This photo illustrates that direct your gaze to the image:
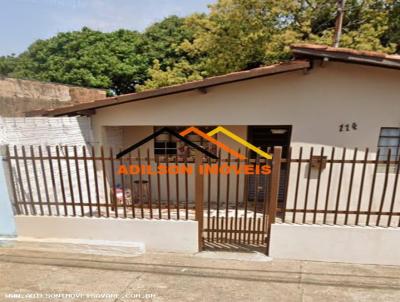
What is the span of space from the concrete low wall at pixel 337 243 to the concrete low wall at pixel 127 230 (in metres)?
1.42

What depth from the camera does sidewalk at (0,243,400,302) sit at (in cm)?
315

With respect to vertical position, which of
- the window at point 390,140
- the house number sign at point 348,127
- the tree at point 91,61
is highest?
the tree at point 91,61

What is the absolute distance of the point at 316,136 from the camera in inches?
221

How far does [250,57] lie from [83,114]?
25.8 feet

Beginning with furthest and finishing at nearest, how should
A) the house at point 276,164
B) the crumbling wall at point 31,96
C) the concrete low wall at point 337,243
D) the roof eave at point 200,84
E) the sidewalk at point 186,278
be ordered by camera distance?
the crumbling wall at point 31,96
the roof eave at point 200,84
the house at point 276,164
the concrete low wall at point 337,243
the sidewalk at point 186,278

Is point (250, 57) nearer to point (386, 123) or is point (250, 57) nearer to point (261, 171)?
point (386, 123)

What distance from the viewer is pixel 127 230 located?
161 inches

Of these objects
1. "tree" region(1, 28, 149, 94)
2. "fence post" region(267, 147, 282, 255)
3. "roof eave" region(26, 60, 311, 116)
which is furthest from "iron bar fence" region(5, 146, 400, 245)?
"tree" region(1, 28, 149, 94)

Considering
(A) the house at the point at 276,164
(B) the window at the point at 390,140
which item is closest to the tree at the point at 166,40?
(A) the house at the point at 276,164

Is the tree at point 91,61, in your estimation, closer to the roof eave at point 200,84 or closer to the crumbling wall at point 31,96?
the crumbling wall at point 31,96

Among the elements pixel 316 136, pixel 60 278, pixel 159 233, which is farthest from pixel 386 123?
pixel 60 278

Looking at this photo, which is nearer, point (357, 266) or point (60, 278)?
point (60, 278)

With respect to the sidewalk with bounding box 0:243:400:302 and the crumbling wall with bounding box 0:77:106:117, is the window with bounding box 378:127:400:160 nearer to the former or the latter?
the sidewalk with bounding box 0:243:400:302

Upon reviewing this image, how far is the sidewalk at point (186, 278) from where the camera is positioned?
3146 mm
